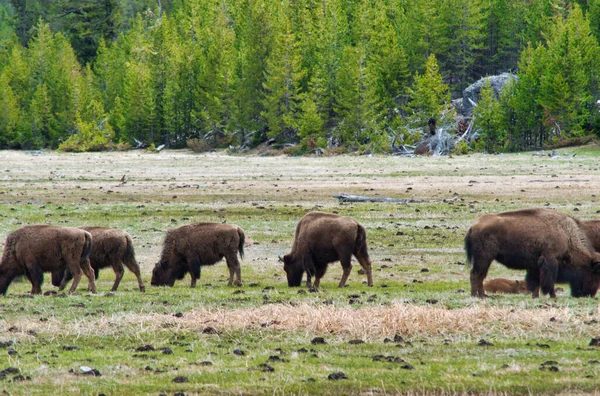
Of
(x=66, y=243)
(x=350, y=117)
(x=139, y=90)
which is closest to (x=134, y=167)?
(x=350, y=117)

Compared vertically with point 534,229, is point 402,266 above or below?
below

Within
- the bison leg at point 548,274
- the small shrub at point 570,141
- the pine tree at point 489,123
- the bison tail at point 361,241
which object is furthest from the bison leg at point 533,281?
the pine tree at point 489,123

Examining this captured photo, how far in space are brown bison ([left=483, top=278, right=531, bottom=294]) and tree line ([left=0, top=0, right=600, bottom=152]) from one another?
184 ft

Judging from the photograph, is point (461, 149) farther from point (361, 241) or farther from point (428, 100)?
point (361, 241)

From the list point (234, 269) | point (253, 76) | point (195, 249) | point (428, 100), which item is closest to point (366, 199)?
point (195, 249)

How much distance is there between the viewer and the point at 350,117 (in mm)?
82625

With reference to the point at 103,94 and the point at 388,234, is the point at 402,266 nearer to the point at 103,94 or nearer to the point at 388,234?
the point at 388,234

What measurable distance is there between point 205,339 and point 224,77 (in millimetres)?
85651

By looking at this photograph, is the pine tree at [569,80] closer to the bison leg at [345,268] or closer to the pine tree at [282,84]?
the pine tree at [282,84]

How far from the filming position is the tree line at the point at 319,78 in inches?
3027

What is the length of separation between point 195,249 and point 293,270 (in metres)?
2.65

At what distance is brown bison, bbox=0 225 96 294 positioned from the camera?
1855 centimetres

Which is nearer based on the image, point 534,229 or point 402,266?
point 534,229

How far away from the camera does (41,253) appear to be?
18.6m
